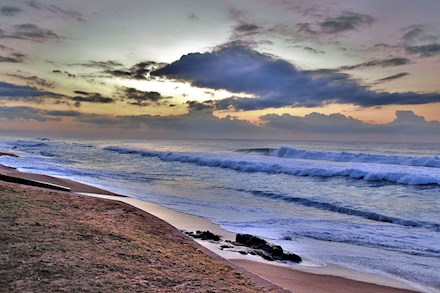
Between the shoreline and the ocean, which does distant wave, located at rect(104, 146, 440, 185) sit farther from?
the shoreline

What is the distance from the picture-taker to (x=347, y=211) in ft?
45.0

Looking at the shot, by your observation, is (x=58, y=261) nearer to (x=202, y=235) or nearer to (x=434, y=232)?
(x=202, y=235)

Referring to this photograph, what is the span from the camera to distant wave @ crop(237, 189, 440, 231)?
37.6 ft

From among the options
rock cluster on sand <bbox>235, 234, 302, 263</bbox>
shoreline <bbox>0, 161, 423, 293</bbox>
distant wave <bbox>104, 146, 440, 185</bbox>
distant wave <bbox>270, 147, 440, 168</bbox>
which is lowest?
shoreline <bbox>0, 161, 423, 293</bbox>

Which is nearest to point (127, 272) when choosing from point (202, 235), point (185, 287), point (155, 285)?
point (155, 285)

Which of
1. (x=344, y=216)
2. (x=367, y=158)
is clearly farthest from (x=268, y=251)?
(x=367, y=158)

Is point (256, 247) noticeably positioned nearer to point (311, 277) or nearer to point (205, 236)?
point (205, 236)

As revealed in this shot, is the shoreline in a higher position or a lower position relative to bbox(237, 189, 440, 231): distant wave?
lower

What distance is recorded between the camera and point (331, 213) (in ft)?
43.9

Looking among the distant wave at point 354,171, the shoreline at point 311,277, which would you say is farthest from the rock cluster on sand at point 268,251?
the distant wave at point 354,171

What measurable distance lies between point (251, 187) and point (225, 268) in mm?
14620

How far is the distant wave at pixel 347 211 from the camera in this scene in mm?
11469

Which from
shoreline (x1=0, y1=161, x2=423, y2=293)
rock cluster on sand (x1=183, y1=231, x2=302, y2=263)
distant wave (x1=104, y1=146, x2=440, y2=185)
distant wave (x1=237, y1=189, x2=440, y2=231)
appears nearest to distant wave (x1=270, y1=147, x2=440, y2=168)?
distant wave (x1=104, y1=146, x2=440, y2=185)

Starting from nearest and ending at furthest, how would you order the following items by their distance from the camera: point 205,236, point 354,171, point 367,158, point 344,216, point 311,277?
point 311,277 < point 205,236 < point 344,216 < point 354,171 < point 367,158
